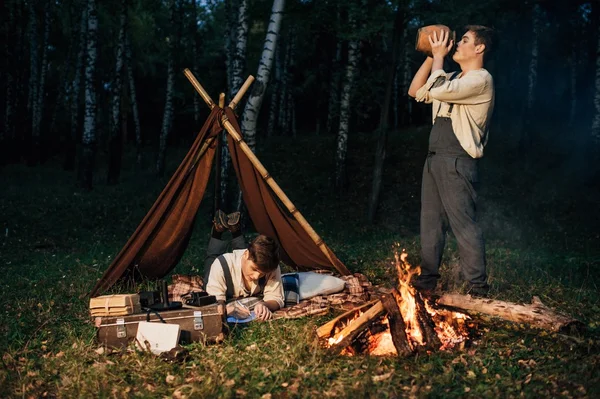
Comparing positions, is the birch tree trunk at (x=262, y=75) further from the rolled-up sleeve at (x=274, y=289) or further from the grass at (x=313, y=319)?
the rolled-up sleeve at (x=274, y=289)

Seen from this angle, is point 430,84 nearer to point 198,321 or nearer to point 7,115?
point 198,321

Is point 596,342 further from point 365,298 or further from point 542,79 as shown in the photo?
point 542,79

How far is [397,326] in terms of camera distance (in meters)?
4.81

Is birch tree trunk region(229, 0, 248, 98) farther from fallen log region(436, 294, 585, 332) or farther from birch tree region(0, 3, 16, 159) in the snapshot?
birch tree region(0, 3, 16, 159)

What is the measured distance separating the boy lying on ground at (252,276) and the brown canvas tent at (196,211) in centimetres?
81

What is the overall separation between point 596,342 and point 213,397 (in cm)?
305

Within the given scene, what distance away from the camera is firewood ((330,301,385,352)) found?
4801 mm

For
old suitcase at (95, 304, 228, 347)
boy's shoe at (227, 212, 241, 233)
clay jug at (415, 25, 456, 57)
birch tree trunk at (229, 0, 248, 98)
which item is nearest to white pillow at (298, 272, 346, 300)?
boy's shoe at (227, 212, 241, 233)

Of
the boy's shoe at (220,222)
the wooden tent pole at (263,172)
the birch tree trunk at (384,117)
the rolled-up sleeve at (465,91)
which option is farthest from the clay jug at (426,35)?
the birch tree trunk at (384,117)

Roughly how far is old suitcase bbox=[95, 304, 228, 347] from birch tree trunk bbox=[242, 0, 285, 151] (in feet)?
20.7

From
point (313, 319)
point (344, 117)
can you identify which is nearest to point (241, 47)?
point (344, 117)

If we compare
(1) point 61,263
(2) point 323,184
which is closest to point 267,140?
(2) point 323,184

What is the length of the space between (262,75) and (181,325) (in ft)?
22.1

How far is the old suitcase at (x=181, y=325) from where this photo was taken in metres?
5.03
